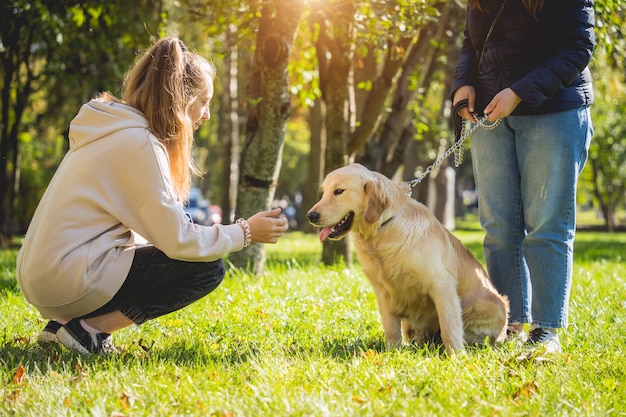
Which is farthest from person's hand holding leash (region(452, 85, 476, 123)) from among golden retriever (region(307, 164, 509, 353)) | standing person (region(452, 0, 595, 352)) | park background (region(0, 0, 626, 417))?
park background (region(0, 0, 626, 417))

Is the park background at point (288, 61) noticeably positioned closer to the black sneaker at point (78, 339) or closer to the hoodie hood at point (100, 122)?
the hoodie hood at point (100, 122)

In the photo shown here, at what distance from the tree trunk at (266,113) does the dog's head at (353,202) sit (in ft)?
7.82

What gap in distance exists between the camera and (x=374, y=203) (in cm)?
388

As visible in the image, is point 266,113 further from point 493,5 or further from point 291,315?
point 493,5

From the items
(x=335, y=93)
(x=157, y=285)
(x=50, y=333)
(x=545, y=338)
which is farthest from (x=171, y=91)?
(x=335, y=93)

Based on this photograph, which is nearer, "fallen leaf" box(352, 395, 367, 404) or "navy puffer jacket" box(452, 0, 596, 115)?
"fallen leaf" box(352, 395, 367, 404)

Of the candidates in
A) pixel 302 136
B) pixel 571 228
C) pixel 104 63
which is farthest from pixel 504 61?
pixel 302 136

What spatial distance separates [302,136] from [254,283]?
24.9 m

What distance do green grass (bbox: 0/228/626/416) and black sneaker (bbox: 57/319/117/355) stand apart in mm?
81

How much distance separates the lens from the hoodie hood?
326cm

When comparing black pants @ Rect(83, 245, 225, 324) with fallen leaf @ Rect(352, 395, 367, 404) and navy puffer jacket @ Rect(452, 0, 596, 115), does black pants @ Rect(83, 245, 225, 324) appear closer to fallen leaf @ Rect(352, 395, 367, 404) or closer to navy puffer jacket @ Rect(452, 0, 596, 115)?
fallen leaf @ Rect(352, 395, 367, 404)

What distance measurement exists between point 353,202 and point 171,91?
48.4 inches

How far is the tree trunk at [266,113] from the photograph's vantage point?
6066 millimetres

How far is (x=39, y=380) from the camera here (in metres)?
2.94
